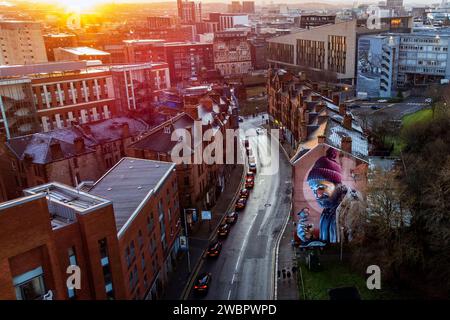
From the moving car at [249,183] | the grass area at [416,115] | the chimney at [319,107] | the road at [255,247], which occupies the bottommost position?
the road at [255,247]

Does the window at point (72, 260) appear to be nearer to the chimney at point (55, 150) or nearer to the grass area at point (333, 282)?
the grass area at point (333, 282)

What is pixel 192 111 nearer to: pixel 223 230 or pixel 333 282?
pixel 223 230

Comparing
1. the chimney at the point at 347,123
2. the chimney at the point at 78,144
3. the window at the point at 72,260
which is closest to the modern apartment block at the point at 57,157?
the chimney at the point at 78,144

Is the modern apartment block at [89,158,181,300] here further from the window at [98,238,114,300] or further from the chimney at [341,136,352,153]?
the chimney at [341,136,352,153]

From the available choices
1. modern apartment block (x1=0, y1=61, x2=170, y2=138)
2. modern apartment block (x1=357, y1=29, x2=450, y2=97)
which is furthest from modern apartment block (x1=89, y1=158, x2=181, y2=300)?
modern apartment block (x1=357, y1=29, x2=450, y2=97)

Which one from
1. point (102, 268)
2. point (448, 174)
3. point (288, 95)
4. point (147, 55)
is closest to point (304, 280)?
point (448, 174)

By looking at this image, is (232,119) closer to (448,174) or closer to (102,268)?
(448,174)

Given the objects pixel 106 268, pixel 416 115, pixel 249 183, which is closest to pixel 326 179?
pixel 249 183
